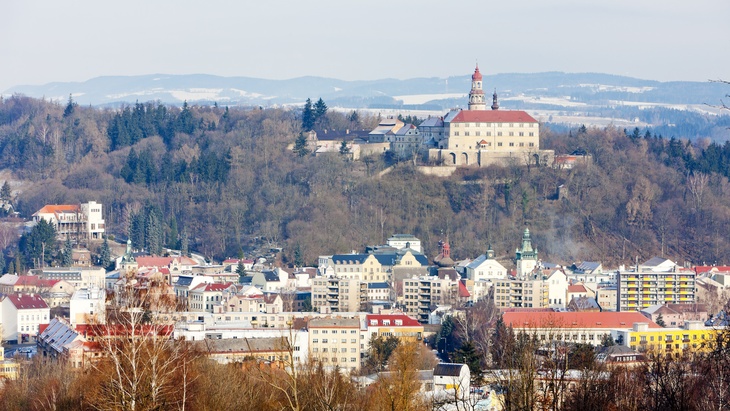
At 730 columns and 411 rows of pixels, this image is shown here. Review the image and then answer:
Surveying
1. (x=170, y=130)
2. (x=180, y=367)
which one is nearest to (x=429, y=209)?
(x=170, y=130)

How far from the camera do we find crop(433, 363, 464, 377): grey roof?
1490 inches

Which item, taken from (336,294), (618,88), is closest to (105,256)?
(336,294)

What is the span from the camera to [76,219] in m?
69.2

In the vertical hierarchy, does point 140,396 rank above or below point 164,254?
above

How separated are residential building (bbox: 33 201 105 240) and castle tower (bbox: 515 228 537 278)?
18268mm

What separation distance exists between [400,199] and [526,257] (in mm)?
9637

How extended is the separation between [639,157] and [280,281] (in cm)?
2102

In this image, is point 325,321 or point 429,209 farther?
point 429,209

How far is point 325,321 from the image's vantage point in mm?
46125

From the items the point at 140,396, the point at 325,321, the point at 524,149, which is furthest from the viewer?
the point at 524,149

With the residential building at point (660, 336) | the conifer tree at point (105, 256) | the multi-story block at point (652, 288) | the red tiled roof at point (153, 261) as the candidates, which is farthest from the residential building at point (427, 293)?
the conifer tree at point (105, 256)

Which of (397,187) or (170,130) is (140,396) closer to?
(397,187)

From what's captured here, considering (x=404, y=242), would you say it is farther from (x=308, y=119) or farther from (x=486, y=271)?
(x=308, y=119)

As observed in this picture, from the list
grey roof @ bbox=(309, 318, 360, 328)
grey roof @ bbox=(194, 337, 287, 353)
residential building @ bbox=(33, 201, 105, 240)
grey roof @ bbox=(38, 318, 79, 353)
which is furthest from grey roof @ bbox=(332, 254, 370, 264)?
grey roof @ bbox=(194, 337, 287, 353)
